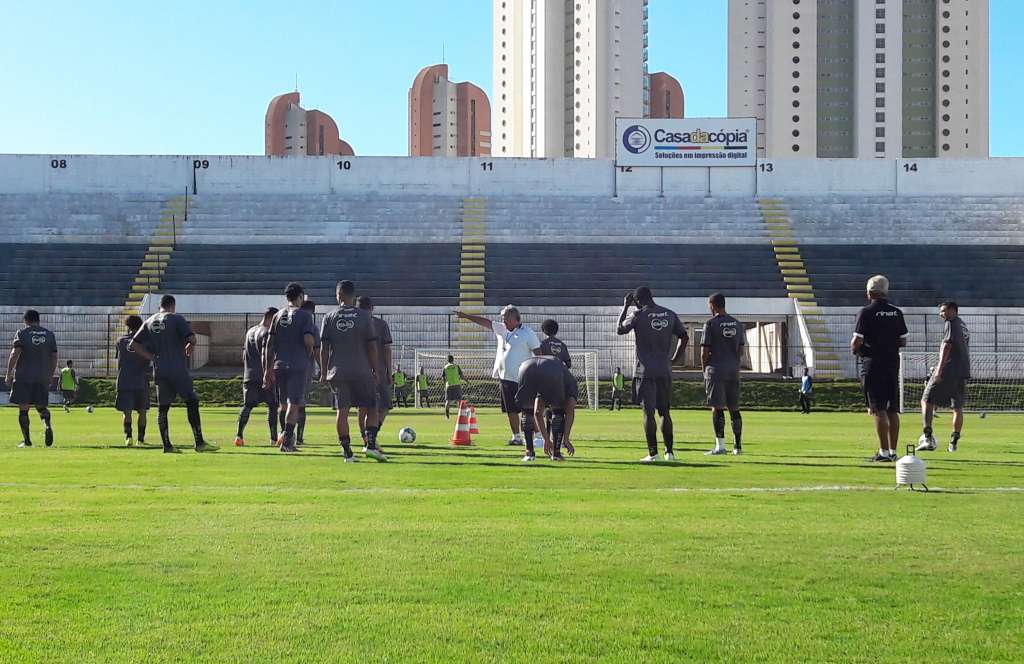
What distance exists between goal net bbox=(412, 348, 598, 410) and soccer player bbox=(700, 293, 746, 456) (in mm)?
19304

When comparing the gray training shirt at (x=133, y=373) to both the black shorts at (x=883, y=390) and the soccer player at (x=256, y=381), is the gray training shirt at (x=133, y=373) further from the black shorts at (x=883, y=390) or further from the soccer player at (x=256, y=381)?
the black shorts at (x=883, y=390)

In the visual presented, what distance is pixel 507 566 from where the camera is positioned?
627cm

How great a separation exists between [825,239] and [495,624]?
147ft

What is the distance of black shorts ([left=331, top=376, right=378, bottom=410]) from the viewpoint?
42.1ft

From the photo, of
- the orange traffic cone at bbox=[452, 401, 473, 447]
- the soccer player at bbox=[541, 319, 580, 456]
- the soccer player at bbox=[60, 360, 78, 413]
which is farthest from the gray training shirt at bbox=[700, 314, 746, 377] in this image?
the soccer player at bbox=[60, 360, 78, 413]

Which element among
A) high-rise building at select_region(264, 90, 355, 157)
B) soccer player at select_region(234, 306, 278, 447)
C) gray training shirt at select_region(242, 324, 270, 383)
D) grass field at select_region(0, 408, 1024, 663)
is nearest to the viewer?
grass field at select_region(0, 408, 1024, 663)

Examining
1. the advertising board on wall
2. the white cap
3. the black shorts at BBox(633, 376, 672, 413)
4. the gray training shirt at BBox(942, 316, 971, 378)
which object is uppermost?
the advertising board on wall

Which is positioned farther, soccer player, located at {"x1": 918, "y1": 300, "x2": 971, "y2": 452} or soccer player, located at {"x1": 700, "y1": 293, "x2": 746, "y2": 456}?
soccer player, located at {"x1": 918, "y1": 300, "x2": 971, "y2": 452}

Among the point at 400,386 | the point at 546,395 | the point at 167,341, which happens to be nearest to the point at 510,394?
the point at 546,395

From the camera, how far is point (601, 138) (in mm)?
134750

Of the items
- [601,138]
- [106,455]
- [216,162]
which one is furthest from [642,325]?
[601,138]

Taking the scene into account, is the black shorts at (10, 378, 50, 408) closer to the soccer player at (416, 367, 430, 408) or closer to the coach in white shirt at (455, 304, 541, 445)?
the coach in white shirt at (455, 304, 541, 445)

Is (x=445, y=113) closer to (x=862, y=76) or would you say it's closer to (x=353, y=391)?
(x=862, y=76)

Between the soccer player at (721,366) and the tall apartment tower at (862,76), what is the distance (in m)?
117
